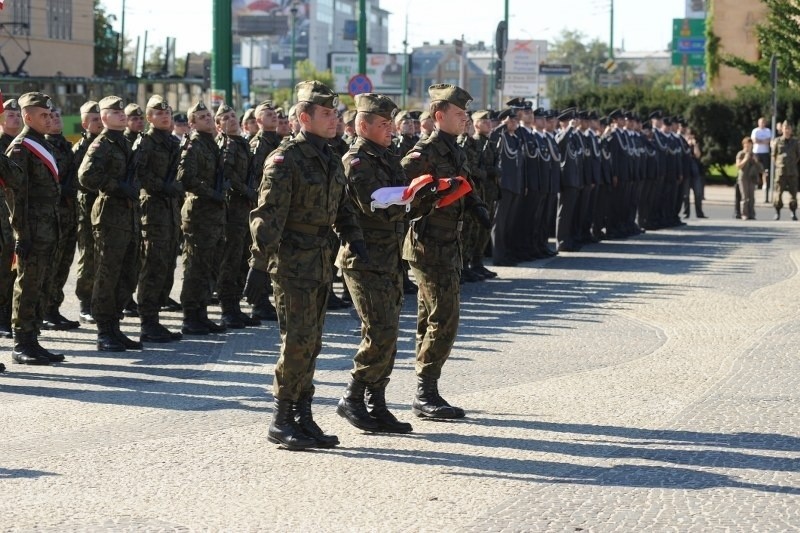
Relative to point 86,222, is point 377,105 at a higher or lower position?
higher

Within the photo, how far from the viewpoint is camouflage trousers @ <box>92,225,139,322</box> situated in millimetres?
11883

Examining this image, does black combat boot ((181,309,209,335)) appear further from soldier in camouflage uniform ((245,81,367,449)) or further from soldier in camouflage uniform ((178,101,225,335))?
soldier in camouflage uniform ((245,81,367,449))

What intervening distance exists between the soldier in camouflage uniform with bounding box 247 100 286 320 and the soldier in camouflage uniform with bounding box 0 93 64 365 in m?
2.72

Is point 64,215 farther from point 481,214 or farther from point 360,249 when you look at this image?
point 360,249

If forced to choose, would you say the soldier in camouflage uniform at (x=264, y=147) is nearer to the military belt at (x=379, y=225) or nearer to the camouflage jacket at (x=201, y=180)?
the camouflage jacket at (x=201, y=180)

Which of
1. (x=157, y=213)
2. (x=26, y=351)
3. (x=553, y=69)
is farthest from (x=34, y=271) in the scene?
(x=553, y=69)

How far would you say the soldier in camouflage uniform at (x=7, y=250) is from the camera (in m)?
12.3

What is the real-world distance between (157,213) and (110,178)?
73 cm

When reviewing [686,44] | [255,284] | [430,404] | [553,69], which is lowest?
[430,404]

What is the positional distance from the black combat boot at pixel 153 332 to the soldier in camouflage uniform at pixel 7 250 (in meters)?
1.18

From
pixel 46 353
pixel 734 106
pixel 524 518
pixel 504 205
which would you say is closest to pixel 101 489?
pixel 524 518

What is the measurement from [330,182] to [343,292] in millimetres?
8079

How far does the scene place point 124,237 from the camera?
11984 mm

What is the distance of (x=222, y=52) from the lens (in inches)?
891
